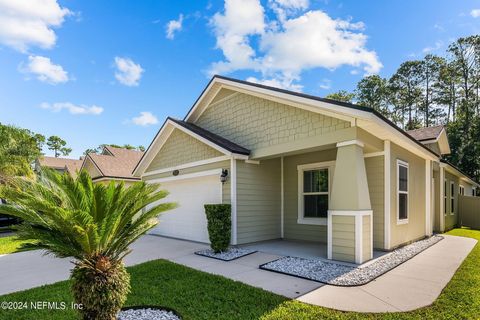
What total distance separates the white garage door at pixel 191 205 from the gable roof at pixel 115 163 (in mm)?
7121

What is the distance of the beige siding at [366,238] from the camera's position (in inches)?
280

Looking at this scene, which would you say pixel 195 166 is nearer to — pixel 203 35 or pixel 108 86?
pixel 203 35

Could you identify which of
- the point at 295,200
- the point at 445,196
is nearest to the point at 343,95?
the point at 445,196

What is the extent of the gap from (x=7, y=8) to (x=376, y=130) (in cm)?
1128

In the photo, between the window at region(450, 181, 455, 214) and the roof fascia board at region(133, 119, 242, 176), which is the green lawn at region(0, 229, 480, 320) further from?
the window at region(450, 181, 455, 214)

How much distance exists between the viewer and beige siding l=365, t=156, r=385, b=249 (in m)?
8.54

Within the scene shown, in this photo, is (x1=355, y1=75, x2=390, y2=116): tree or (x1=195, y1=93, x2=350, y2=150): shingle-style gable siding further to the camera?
(x1=355, y1=75, x2=390, y2=116): tree

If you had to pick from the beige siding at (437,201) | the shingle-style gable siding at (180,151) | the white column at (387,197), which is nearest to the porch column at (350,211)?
the white column at (387,197)

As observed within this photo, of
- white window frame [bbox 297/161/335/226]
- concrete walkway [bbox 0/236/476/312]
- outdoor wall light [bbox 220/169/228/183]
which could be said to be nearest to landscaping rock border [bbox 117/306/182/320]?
concrete walkway [bbox 0/236/476/312]

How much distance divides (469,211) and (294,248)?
48.6 ft

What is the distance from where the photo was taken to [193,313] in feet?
14.3

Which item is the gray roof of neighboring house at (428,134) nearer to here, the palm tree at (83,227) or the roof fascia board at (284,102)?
the roof fascia board at (284,102)

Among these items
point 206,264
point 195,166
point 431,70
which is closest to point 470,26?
point 431,70

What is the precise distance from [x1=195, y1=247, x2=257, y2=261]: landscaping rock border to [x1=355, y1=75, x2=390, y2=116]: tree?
31.4 m
